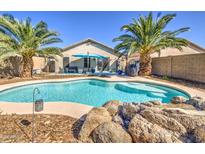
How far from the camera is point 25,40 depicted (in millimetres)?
14375

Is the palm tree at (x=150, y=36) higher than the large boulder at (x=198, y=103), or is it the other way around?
the palm tree at (x=150, y=36)

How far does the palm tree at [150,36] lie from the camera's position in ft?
52.3

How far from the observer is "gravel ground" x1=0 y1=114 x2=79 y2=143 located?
13.1 ft

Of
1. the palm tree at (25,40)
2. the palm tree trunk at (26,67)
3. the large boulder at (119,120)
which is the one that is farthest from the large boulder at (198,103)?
the palm tree trunk at (26,67)

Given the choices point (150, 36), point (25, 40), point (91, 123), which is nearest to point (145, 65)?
point (150, 36)

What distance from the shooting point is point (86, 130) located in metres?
4.11

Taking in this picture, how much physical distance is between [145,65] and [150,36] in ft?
10.7

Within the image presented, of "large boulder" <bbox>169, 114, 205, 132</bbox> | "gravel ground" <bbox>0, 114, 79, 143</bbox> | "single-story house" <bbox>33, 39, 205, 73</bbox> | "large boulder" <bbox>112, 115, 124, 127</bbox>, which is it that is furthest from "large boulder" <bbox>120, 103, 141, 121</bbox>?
"single-story house" <bbox>33, 39, 205, 73</bbox>

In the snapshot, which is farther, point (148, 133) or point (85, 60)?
point (85, 60)

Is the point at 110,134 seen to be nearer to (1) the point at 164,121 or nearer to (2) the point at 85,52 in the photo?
(1) the point at 164,121

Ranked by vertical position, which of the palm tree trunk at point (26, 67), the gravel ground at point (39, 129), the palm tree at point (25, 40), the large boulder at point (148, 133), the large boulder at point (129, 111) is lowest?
the gravel ground at point (39, 129)

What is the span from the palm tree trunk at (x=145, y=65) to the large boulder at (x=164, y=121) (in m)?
14.7

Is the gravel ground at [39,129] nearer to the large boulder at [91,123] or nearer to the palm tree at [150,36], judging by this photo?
the large boulder at [91,123]
